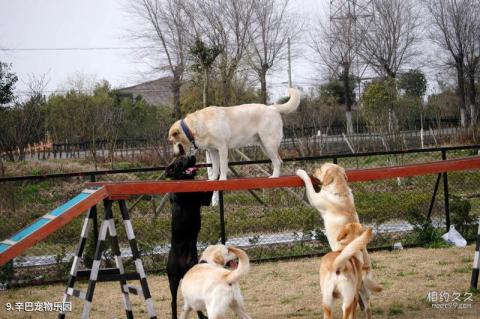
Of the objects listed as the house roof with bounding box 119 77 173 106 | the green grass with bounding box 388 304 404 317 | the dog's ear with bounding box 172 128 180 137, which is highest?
the house roof with bounding box 119 77 173 106

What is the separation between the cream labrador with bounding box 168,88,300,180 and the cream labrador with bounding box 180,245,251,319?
128 cm

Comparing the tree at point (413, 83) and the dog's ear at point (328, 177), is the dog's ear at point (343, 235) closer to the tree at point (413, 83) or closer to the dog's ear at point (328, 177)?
the dog's ear at point (328, 177)

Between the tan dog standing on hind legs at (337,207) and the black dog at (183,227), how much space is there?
42.7 inches

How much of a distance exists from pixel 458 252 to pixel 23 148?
13485 millimetres

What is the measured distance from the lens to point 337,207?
570 cm

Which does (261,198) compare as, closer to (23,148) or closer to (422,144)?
(23,148)

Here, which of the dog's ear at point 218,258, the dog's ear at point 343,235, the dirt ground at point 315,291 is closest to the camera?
the dog's ear at point 343,235

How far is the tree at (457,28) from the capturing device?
3145 cm

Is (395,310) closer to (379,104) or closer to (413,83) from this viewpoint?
(379,104)

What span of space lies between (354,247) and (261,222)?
6.09 m

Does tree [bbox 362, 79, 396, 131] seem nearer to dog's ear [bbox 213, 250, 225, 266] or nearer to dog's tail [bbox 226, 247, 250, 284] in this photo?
dog's ear [bbox 213, 250, 225, 266]

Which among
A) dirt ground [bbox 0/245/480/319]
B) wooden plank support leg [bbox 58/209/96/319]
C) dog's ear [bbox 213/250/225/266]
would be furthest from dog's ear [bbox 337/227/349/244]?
wooden plank support leg [bbox 58/209/96/319]

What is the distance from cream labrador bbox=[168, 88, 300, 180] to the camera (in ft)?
20.2

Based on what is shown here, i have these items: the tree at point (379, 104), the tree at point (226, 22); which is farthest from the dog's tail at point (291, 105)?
the tree at point (226, 22)
